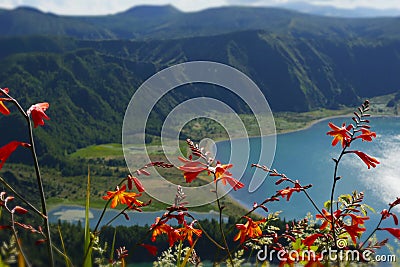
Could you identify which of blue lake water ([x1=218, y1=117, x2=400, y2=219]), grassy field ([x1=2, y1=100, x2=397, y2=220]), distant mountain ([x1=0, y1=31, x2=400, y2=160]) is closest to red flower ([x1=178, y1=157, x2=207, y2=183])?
blue lake water ([x1=218, y1=117, x2=400, y2=219])

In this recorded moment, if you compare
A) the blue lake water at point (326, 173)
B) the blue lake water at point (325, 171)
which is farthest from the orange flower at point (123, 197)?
the blue lake water at point (325, 171)

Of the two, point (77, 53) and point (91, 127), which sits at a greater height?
point (77, 53)

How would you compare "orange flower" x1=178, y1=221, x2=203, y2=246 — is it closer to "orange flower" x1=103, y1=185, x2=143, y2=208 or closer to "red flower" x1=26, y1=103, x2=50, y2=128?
"orange flower" x1=103, y1=185, x2=143, y2=208

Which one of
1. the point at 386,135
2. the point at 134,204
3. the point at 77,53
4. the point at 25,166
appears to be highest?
the point at 77,53

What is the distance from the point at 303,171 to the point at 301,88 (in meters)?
120

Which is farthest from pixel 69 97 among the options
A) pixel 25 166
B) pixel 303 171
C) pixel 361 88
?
pixel 361 88

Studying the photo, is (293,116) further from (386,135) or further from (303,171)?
(303,171)

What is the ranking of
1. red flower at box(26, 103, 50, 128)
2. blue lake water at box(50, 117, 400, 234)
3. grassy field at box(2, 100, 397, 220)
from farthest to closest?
grassy field at box(2, 100, 397, 220), blue lake water at box(50, 117, 400, 234), red flower at box(26, 103, 50, 128)

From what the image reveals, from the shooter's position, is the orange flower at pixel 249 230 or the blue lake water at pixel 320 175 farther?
the blue lake water at pixel 320 175

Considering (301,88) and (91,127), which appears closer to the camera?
(91,127)

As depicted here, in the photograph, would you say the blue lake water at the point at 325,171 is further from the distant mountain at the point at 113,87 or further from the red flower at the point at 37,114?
the distant mountain at the point at 113,87

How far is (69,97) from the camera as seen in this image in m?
160

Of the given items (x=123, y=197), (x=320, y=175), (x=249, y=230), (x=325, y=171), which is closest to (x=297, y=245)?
(x=249, y=230)

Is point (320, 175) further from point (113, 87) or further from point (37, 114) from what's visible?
point (113, 87)
